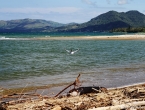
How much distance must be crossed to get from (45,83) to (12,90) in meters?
1.98

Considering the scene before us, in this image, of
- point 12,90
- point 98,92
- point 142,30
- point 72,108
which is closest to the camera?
point 72,108

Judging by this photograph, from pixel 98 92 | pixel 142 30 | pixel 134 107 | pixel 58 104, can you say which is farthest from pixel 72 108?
pixel 142 30

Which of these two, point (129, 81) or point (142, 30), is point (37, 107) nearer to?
point (129, 81)

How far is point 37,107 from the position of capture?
7.14 metres

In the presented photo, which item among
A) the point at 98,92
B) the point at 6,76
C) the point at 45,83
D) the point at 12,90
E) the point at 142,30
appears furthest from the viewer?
the point at 142,30

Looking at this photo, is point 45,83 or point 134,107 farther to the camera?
point 45,83

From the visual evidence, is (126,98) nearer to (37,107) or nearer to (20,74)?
(37,107)

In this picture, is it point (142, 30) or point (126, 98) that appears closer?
point (126, 98)

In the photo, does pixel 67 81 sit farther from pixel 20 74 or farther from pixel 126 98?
pixel 126 98

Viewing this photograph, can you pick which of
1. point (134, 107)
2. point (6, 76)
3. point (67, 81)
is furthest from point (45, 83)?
point (134, 107)

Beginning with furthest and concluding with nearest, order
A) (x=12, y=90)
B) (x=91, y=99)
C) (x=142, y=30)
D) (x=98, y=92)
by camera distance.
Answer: (x=142, y=30) → (x=12, y=90) → (x=98, y=92) → (x=91, y=99)

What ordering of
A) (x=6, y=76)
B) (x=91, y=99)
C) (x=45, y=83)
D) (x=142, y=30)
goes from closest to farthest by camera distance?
(x=91, y=99), (x=45, y=83), (x=6, y=76), (x=142, y=30)

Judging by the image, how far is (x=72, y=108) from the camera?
23.1 feet

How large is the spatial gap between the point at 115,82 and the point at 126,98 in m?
6.23
